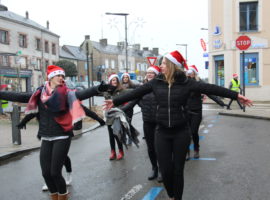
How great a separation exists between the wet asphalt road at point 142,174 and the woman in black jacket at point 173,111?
33.7 inches

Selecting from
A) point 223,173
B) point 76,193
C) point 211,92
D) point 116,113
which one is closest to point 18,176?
point 76,193

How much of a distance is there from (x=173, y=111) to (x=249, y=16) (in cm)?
2341

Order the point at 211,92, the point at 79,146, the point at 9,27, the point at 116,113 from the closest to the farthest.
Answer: the point at 211,92, the point at 116,113, the point at 79,146, the point at 9,27

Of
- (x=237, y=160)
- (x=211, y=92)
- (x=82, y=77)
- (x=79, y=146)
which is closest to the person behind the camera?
(x=211, y=92)

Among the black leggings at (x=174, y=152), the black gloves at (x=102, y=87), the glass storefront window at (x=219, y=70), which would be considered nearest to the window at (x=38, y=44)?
the glass storefront window at (x=219, y=70)

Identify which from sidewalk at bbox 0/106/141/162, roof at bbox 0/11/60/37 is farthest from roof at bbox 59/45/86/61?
sidewalk at bbox 0/106/141/162

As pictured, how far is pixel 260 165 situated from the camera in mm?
6344

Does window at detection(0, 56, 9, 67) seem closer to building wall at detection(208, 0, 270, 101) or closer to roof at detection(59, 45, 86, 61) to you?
roof at detection(59, 45, 86, 61)

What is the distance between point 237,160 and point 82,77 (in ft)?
198

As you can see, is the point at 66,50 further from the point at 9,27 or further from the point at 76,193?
the point at 76,193

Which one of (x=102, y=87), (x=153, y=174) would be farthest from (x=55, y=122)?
(x=153, y=174)

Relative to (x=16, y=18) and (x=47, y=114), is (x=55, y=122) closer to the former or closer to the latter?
(x=47, y=114)

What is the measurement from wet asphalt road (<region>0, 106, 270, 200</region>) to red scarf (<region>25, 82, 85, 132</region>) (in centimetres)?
→ 129

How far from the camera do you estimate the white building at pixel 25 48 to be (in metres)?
40.1
